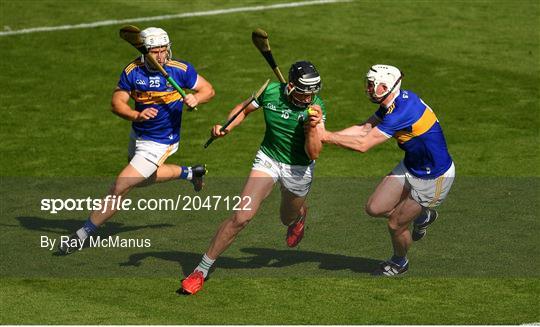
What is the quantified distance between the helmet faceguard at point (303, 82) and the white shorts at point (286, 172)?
2.83 ft

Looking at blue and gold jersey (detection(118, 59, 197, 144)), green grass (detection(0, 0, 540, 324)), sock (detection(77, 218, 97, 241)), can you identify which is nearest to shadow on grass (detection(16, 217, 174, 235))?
green grass (detection(0, 0, 540, 324))

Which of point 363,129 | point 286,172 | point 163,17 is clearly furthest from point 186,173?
point 163,17

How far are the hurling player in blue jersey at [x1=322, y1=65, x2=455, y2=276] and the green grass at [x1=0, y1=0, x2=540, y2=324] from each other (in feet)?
2.31

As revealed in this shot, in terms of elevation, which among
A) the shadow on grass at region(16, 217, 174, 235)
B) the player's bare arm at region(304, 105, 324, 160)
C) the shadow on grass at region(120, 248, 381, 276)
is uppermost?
the player's bare arm at region(304, 105, 324, 160)

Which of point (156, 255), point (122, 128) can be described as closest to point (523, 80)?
point (122, 128)

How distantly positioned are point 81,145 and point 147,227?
4.66 m

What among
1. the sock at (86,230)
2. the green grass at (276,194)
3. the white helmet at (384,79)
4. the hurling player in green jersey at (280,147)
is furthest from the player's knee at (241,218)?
the sock at (86,230)

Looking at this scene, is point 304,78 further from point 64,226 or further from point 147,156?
point 64,226

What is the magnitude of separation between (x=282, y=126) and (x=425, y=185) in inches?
75.9

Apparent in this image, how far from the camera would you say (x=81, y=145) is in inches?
927

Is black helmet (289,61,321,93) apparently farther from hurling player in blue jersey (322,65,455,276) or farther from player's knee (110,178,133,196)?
player's knee (110,178,133,196)

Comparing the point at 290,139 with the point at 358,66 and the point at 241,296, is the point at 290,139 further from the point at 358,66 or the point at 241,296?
the point at 358,66

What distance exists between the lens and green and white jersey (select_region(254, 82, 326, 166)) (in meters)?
16.4

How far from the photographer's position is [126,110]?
1773 centimetres
